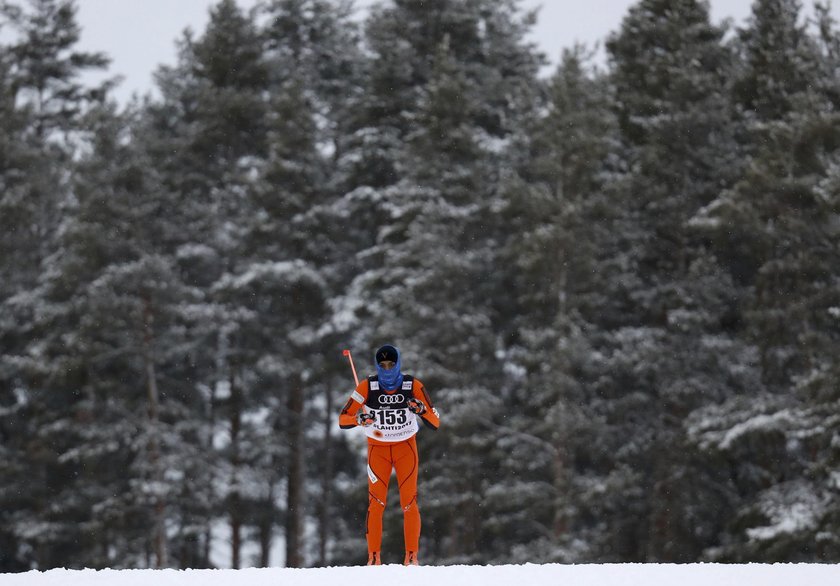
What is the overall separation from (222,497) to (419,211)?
8.51 metres

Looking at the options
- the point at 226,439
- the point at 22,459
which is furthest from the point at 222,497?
the point at 22,459

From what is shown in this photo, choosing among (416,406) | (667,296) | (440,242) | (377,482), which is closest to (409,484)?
(377,482)

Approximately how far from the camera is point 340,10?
123 feet

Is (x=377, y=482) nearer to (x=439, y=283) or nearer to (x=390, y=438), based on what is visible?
(x=390, y=438)

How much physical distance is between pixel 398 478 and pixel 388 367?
3.39 feet

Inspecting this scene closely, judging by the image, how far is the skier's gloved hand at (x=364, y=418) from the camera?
35.9ft

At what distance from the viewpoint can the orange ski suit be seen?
36.1ft

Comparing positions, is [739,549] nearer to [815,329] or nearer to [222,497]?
[815,329]

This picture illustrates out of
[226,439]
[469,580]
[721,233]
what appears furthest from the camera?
[226,439]

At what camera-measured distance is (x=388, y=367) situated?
1089cm

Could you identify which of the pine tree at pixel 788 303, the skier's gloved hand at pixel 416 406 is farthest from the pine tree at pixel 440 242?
the skier's gloved hand at pixel 416 406

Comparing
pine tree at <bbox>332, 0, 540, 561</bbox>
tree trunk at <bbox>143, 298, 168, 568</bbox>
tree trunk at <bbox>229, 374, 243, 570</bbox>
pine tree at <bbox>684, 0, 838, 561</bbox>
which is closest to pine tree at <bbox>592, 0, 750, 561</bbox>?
pine tree at <bbox>684, 0, 838, 561</bbox>

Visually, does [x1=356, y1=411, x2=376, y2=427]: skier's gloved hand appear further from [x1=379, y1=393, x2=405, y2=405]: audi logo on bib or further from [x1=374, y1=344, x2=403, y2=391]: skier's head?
[x1=374, y1=344, x2=403, y2=391]: skier's head

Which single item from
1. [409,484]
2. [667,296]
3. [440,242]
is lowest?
[409,484]
